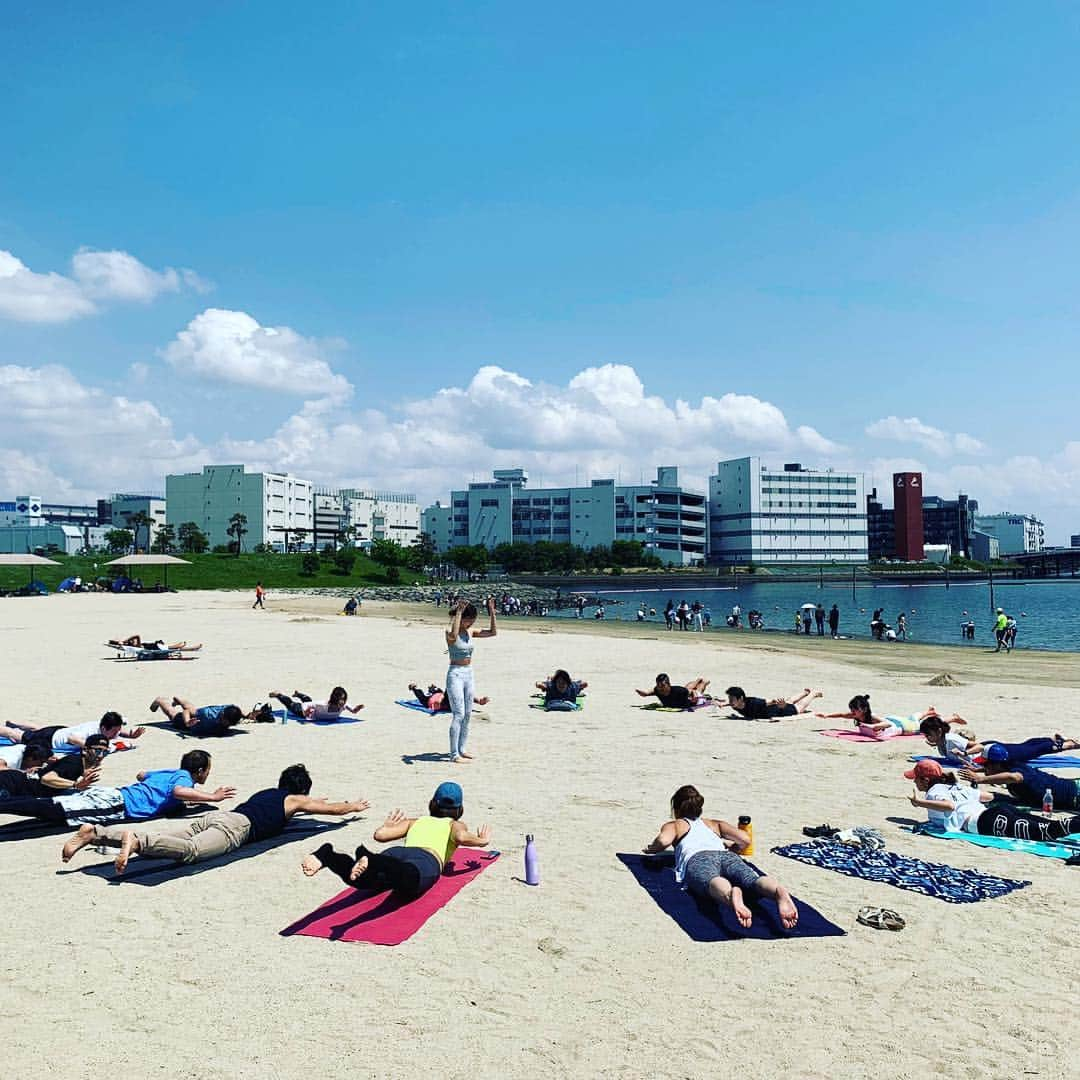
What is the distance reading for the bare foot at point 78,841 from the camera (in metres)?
8.15

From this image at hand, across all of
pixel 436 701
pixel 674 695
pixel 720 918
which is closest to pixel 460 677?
pixel 436 701

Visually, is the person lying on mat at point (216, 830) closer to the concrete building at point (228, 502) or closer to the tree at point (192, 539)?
the tree at point (192, 539)

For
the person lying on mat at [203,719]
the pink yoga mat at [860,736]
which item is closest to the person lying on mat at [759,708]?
the pink yoga mat at [860,736]

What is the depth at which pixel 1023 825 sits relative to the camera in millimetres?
9586

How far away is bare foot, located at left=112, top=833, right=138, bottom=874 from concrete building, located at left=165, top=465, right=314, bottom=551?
168 metres

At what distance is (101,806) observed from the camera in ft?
31.9

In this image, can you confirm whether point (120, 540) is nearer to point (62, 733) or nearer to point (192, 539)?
point (192, 539)

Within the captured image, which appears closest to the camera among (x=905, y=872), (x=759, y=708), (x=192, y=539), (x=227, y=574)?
(x=905, y=872)

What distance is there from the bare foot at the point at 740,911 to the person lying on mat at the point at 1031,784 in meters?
5.40

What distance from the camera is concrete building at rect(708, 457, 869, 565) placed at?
618ft

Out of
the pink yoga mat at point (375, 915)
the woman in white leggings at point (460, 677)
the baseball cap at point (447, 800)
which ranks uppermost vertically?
the woman in white leggings at point (460, 677)

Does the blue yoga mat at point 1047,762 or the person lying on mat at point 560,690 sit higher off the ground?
the person lying on mat at point 560,690

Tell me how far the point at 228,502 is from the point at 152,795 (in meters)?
176

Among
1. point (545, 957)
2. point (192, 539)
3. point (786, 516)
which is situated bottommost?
point (545, 957)
